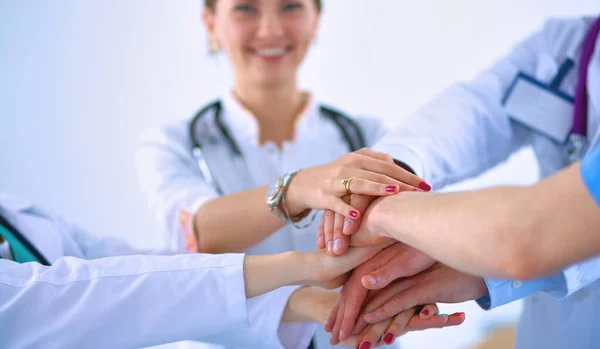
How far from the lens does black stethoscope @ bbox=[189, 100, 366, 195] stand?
1.58 m

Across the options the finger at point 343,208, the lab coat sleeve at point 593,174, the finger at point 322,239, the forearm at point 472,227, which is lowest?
the finger at point 322,239

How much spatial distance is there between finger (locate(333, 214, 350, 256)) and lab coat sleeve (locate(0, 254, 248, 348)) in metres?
0.18

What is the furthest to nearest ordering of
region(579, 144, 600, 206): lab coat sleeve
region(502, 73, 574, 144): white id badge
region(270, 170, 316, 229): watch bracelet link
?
1. region(502, 73, 574, 144): white id badge
2. region(270, 170, 316, 229): watch bracelet link
3. region(579, 144, 600, 206): lab coat sleeve

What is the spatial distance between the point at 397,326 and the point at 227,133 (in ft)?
2.56

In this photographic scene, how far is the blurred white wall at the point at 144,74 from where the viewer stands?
243cm

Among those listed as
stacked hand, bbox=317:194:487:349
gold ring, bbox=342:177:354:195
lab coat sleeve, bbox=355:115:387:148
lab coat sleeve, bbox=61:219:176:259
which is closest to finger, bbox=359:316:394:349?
stacked hand, bbox=317:194:487:349

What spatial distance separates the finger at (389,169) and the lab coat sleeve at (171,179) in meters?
0.42

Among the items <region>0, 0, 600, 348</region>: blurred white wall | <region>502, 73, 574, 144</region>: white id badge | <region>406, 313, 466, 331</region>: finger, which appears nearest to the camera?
<region>406, 313, 466, 331</region>: finger

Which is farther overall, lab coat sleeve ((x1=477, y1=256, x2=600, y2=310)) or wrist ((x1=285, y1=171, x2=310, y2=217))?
wrist ((x1=285, y1=171, x2=310, y2=217))

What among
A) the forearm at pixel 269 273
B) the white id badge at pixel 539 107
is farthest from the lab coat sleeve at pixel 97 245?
the white id badge at pixel 539 107

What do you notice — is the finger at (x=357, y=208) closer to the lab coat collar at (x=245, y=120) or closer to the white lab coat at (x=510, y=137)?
the white lab coat at (x=510, y=137)

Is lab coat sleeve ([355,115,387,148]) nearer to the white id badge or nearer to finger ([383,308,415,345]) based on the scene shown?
the white id badge

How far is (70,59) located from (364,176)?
183 centimetres

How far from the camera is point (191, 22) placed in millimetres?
2812
